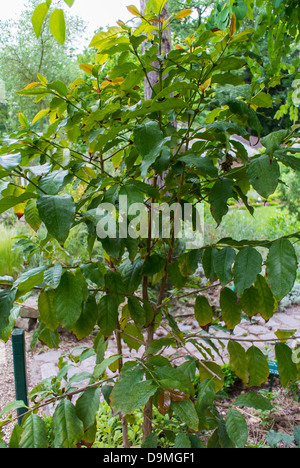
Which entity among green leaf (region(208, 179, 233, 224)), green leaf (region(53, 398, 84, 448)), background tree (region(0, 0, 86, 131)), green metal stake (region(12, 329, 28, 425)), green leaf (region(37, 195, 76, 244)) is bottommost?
green metal stake (region(12, 329, 28, 425))

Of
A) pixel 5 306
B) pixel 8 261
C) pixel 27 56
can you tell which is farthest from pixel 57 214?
pixel 27 56

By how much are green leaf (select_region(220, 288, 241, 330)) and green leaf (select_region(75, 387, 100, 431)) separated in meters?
0.31

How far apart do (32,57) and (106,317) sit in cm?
803

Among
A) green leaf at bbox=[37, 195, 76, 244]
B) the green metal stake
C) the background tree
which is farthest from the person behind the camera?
the background tree

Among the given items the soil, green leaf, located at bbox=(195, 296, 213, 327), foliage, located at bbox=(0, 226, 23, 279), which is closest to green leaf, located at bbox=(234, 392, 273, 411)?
green leaf, located at bbox=(195, 296, 213, 327)

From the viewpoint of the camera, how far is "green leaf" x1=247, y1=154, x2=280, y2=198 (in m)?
0.54

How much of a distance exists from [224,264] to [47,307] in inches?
13.0

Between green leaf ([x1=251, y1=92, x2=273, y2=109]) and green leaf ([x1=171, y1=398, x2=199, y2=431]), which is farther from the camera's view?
green leaf ([x1=251, y1=92, x2=273, y2=109])

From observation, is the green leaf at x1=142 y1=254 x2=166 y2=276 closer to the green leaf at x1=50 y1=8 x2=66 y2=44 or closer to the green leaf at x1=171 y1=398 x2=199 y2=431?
the green leaf at x1=171 y1=398 x2=199 y2=431

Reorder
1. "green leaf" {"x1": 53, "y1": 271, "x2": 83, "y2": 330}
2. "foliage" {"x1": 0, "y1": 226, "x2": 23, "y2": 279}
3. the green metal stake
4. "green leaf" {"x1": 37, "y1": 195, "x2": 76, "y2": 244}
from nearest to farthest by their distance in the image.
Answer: "green leaf" {"x1": 37, "y1": 195, "x2": 76, "y2": 244} → "green leaf" {"x1": 53, "y1": 271, "x2": 83, "y2": 330} → the green metal stake → "foliage" {"x1": 0, "y1": 226, "x2": 23, "y2": 279}

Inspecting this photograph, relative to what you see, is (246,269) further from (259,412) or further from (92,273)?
(259,412)

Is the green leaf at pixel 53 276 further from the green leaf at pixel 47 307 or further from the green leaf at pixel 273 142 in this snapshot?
the green leaf at pixel 273 142

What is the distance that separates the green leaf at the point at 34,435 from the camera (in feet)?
1.83
